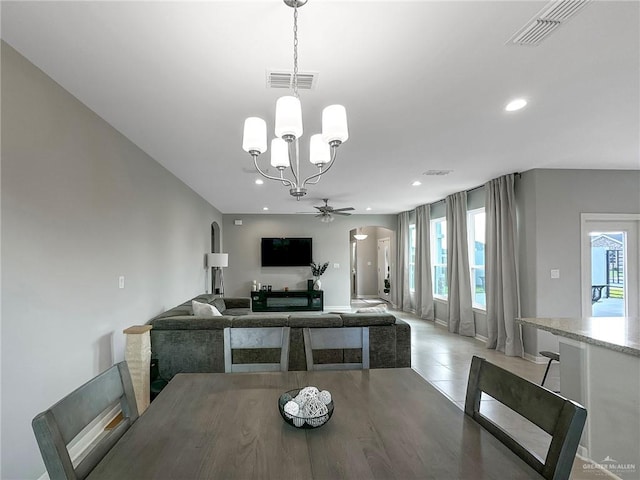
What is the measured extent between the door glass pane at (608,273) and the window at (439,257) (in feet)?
9.53

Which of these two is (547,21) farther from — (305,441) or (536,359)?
(536,359)

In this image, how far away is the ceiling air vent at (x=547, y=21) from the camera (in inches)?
61.4

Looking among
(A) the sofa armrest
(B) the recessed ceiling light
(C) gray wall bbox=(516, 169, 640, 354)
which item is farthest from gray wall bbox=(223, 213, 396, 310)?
(B) the recessed ceiling light

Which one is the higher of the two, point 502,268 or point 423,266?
point 502,268

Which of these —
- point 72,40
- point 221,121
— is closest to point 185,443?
point 72,40

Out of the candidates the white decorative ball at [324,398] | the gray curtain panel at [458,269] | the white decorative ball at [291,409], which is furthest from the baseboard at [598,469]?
the gray curtain panel at [458,269]

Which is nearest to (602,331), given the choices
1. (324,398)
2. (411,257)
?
(324,398)

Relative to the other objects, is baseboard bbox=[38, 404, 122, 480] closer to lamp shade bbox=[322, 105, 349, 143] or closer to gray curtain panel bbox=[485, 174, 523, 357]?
lamp shade bbox=[322, 105, 349, 143]

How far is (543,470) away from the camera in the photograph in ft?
3.26

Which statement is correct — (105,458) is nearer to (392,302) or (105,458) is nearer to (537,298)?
(537,298)

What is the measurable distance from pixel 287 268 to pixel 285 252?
0.45m

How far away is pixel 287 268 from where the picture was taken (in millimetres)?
9156

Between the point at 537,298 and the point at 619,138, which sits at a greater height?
the point at 619,138

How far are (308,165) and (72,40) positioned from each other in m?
2.76
